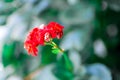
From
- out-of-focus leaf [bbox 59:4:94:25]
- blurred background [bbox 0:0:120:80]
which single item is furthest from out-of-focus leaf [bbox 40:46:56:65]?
out-of-focus leaf [bbox 59:4:94:25]

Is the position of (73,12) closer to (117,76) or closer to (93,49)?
(93,49)

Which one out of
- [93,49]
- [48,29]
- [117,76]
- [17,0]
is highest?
[17,0]

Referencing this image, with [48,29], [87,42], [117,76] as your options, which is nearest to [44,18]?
[48,29]

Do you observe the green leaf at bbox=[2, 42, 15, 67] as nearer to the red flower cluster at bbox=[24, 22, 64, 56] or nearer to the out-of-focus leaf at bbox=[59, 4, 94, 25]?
the red flower cluster at bbox=[24, 22, 64, 56]

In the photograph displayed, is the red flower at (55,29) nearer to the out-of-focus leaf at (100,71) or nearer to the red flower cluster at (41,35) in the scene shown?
the red flower cluster at (41,35)

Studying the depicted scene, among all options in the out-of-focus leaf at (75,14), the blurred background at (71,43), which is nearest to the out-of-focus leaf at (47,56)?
the blurred background at (71,43)
